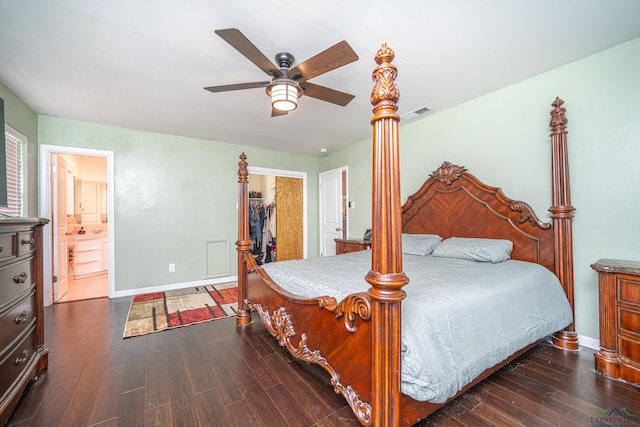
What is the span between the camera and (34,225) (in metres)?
1.80

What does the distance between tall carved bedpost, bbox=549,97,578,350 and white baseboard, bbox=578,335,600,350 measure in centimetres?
12

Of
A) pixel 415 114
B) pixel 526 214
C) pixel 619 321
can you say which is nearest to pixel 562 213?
pixel 526 214

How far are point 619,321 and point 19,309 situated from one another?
3867 millimetres

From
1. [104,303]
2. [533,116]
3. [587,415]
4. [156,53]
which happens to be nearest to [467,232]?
[533,116]

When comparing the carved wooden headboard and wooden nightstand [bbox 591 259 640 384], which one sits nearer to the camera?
wooden nightstand [bbox 591 259 640 384]

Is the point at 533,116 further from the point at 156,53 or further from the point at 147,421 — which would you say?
the point at 147,421

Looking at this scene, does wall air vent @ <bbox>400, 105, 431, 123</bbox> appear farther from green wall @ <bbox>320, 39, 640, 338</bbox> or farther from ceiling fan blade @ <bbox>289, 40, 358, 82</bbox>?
ceiling fan blade @ <bbox>289, 40, 358, 82</bbox>

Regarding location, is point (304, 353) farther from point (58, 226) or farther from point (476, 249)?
point (58, 226)

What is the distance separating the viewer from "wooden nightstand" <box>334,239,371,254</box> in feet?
12.6

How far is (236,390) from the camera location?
173cm

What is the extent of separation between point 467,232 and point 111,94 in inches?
162

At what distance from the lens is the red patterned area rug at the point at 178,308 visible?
2.80 m

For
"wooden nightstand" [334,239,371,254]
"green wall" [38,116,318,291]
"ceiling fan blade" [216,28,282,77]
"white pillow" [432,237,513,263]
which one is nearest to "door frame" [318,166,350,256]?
"wooden nightstand" [334,239,371,254]

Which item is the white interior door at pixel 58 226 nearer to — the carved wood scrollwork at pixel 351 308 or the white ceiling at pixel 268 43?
the white ceiling at pixel 268 43
